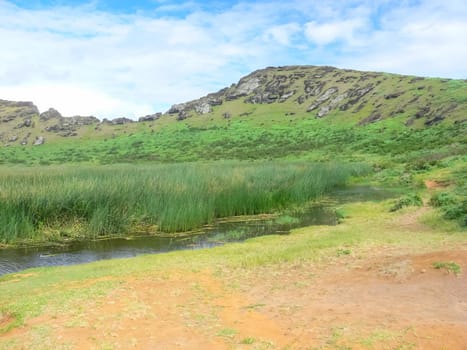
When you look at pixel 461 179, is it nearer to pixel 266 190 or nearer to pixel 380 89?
pixel 266 190

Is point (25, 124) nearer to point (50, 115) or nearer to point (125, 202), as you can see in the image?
point (50, 115)

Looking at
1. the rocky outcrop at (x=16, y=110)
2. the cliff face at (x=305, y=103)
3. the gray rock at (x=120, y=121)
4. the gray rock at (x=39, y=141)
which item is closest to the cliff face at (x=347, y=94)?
the cliff face at (x=305, y=103)

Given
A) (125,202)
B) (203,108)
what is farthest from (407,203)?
(203,108)

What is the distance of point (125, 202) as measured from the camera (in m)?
16.7

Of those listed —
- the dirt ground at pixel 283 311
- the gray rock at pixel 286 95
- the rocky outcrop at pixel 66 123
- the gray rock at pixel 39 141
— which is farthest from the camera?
the gray rock at pixel 286 95

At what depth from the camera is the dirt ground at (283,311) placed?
598cm

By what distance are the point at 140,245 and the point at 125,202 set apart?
8.16 feet

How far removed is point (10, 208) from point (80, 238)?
237cm

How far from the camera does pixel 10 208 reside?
47.2ft

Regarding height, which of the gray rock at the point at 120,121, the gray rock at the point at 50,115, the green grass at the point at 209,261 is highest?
the gray rock at the point at 50,115

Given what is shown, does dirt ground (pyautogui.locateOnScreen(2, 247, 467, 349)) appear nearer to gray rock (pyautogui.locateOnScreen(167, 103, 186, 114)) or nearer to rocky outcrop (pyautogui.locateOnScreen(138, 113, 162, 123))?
rocky outcrop (pyautogui.locateOnScreen(138, 113, 162, 123))

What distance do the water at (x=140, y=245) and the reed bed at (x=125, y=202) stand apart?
69 centimetres

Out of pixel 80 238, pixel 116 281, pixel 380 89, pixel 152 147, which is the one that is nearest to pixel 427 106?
pixel 380 89

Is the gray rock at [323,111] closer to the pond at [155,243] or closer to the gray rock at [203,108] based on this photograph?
the gray rock at [203,108]
